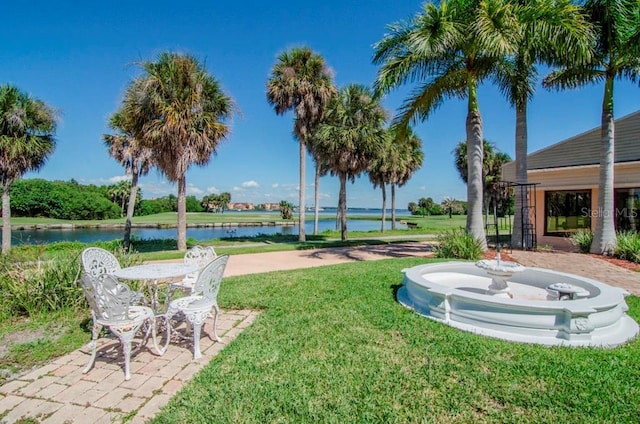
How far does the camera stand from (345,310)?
523 cm

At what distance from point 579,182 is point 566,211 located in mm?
1449

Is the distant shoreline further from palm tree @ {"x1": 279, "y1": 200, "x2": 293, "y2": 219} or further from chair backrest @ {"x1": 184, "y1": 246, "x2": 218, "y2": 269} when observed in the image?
chair backrest @ {"x1": 184, "y1": 246, "x2": 218, "y2": 269}

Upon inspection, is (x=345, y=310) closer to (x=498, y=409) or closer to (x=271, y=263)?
(x=498, y=409)

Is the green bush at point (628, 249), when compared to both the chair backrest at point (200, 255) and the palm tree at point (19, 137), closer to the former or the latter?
the chair backrest at point (200, 255)

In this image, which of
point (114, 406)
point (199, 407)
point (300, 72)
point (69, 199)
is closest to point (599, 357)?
point (199, 407)

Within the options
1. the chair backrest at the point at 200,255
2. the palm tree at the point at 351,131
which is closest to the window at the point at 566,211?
the palm tree at the point at 351,131

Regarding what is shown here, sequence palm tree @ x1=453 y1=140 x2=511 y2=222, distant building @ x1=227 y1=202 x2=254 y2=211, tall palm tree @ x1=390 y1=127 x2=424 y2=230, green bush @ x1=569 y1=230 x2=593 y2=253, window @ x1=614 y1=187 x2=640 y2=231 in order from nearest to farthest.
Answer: green bush @ x1=569 y1=230 x2=593 y2=253 → window @ x1=614 y1=187 x2=640 y2=231 → tall palm tree @ x1=390 y1=127 x2=424 y2=230 → palm tree @ x1=453 y1=140 x2=511 y2=222 → distant building @ x1=227 y1=202 x2=254 y2=211

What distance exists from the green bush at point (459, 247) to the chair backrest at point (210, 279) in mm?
8070

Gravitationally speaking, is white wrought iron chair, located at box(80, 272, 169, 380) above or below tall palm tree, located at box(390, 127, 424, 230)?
below

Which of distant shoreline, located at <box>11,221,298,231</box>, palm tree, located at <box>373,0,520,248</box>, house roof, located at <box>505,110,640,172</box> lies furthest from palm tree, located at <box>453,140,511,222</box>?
distant shoreline, located at <box>11,221,298,231</box>

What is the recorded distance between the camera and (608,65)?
35.7ft

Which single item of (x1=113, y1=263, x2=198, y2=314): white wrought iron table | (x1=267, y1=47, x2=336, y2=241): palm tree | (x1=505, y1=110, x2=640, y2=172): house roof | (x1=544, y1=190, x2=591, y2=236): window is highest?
(x1=267, y1=47, x2=336, y2=241): palm tree

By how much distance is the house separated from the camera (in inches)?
489

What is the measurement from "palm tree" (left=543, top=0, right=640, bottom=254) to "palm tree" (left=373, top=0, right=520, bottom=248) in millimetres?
3150
